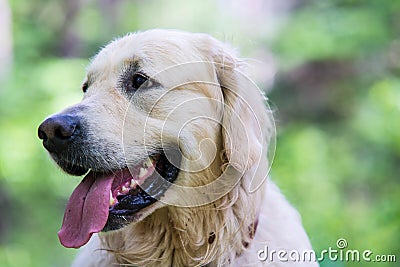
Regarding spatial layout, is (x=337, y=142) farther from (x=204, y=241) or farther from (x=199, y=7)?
(x=204, y=241)

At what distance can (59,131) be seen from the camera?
2859 millimetres

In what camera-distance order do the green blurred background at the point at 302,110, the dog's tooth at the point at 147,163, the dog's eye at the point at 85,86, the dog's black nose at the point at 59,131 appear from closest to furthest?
the dog's black nose at the point at 59,131 → the dog's tooth at the point at 147,163 → the dog's eye at the point at 85,86 → the green blurred background at the point at 302,110

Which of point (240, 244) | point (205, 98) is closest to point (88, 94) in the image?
point (205, 98)

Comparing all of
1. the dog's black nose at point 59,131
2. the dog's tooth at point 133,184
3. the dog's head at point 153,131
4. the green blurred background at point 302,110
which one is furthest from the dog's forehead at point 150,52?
the green blurred background at point 302,110

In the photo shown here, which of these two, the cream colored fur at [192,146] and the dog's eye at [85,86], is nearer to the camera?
the cream colored fur at [192,146]

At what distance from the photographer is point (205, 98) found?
10.2 feet

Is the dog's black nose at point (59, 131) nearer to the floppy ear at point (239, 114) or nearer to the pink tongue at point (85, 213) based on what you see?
the pink tongue at point (85, 213)

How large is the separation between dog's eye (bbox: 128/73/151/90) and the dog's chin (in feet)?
1.06

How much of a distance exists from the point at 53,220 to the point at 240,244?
7.02 meters

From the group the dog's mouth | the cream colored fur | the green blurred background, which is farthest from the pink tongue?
the green blurred background

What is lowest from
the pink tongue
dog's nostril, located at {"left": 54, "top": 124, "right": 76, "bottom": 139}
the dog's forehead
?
the pink tongue

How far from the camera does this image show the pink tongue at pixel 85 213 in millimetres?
2900

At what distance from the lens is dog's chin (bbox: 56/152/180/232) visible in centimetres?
293

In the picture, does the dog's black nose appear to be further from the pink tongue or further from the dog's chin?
the pink tongue
